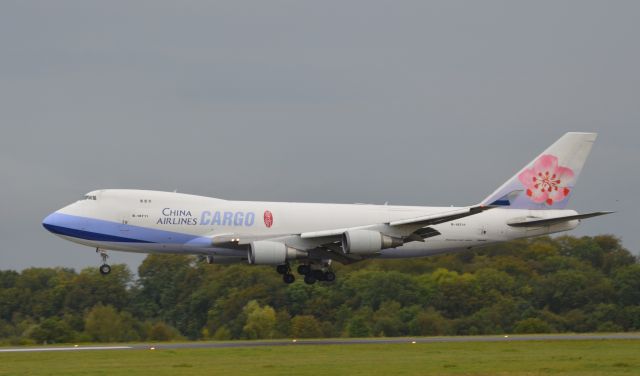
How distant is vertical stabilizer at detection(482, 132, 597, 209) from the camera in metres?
64.7

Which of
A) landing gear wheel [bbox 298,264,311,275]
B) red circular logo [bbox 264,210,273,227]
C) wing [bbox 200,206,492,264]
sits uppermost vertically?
red circular logo [bbox 264,210,273,227]

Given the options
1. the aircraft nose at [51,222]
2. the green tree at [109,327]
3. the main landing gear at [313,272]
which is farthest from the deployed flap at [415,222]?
the green tree at [109,327]

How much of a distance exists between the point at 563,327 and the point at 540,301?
745cm

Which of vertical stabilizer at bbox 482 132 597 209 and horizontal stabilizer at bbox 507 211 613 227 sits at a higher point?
vertical stabilizer at bbox 482 132 597 209

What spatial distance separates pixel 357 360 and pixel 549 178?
24.9 m

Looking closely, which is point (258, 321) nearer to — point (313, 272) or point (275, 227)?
point (313, 272)

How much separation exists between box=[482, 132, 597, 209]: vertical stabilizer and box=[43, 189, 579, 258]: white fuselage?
5.64 m

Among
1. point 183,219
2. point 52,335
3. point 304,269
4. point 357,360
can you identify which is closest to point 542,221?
point 304,269

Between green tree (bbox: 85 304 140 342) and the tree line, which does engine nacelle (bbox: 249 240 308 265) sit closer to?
the tree line

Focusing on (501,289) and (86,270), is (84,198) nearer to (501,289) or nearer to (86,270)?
(501,289)

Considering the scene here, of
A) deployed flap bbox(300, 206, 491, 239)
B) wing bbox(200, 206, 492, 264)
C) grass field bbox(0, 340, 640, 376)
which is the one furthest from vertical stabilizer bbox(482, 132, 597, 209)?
grass field bbox(0, 340, 640, 376)

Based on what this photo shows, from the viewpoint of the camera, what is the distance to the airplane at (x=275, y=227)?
5834 centimetres

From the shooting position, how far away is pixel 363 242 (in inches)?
2298

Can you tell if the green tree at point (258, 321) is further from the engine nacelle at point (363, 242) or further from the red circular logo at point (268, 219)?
the engine nacelle at point (363, 242)
